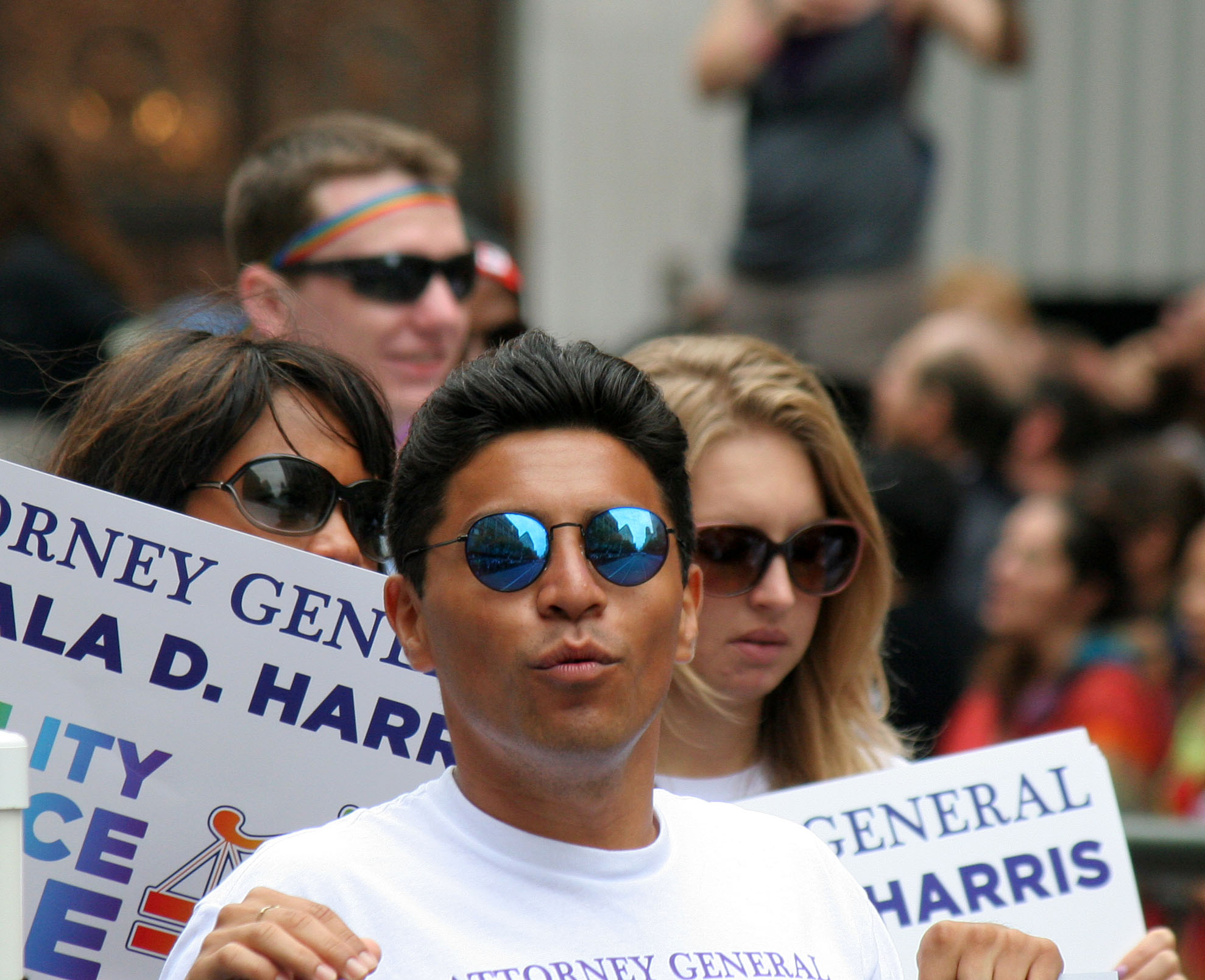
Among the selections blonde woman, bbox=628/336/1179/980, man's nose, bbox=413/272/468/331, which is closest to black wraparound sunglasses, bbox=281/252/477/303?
man's nose, bbox=413/272/468/331

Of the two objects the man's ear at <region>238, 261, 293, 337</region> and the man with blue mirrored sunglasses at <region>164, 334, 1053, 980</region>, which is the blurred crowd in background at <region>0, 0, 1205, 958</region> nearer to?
the man's ear at <region>238, 261, 293, 337</region>

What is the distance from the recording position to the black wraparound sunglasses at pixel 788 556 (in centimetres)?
267

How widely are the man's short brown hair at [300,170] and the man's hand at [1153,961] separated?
201 cm

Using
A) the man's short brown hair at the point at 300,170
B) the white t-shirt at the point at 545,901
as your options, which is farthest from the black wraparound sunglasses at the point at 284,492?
the man's short brown hair at the point at 300,170

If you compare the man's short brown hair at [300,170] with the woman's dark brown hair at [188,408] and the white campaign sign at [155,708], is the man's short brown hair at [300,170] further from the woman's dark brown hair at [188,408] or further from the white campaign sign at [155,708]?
the white campaign sign at [155,708]

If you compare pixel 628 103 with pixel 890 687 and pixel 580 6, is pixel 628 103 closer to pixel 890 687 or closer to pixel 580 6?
pixel 580 6

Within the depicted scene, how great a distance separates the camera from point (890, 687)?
4301 millimetres

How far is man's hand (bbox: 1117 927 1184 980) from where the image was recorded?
7.90 feet

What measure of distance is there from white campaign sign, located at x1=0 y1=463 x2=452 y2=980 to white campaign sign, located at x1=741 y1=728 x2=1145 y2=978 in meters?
0.65

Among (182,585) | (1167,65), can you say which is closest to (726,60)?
(1167,65)

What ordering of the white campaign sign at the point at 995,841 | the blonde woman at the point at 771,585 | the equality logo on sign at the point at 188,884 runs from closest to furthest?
the equality logo on sign at the point at 188,884
the white campaign sign at the point at 995,841
the blonde woman at the point at 771,585

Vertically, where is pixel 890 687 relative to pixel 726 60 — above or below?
below

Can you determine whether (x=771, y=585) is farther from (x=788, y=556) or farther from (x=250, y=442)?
(x=250, y=442)

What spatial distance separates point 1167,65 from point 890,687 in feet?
18.4
